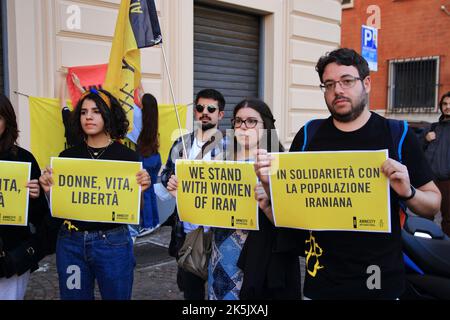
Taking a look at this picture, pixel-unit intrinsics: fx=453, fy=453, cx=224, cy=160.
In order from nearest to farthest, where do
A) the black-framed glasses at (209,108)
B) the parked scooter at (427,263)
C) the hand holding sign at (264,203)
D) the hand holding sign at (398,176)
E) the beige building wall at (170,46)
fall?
the hand holding sign at (398,176) < the hand holding sign at (264,203) < the parked scooter at (427,263) < the black-framed glasses at (209,108) < the beige building wall at (170,46)

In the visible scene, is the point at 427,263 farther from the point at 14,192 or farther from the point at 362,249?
the point at 14,192

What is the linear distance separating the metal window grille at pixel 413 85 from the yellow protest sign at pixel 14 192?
51.1ft

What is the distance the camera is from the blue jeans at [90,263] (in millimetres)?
2467

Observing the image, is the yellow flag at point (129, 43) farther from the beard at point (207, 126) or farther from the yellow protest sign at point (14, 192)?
the yellow protest sign at point (14, 192)

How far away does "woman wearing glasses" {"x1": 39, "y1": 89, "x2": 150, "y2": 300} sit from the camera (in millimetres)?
2477

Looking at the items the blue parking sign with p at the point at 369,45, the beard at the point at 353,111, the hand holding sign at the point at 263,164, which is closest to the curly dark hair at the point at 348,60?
the beard at the point at 353,111

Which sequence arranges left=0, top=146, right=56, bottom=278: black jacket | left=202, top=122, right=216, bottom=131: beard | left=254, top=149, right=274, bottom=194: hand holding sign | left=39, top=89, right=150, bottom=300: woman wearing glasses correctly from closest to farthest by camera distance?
left=254, top=149, right=274, bottom=194: hand holding sign < left=0, top=146, right=56, bottom=278: black jacket < left=39, top=89, right=150, bottom=300: woman wearing glasses < left=202, top=122, right=216, bottom=131: beard

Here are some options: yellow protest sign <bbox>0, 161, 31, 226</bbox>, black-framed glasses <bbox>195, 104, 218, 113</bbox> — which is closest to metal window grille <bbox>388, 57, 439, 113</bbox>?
black-framed glasses <bbox>195, 104, 218, 113</bbox>

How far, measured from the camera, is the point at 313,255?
82.3 inches

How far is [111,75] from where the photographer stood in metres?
3.89

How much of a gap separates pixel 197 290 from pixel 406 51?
15459mm

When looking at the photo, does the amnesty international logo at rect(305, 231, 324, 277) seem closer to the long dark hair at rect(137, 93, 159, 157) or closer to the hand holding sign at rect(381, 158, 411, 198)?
the hand holding sign at rect(381, 158, 411, 198)

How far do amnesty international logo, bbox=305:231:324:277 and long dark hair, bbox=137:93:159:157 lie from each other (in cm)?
268
